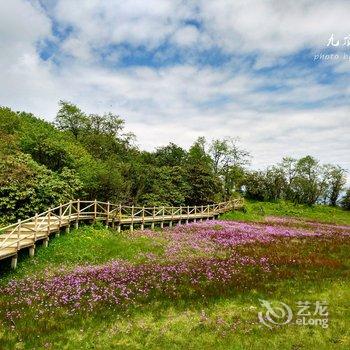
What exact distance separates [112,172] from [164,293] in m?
26.1

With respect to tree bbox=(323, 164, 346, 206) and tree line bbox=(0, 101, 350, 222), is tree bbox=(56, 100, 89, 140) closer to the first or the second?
tree line bbox=(0, 101, 350, 222)

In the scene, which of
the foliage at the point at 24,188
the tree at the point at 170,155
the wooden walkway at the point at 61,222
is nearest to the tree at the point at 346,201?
the tree at the point at 170,155

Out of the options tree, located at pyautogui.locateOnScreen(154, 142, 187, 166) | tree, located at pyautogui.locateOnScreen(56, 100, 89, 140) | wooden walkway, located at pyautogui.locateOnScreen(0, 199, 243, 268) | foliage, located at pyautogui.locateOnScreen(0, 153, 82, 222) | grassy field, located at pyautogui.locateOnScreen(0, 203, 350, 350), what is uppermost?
tree, located at pyautogui.locateOnScreen(56, 100, 89, 140)

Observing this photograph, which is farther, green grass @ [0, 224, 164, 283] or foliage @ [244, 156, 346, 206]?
foliage @ [244, 156, 346, 206]

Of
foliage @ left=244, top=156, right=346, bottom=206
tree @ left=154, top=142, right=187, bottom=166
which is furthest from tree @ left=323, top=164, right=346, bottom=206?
tree @ left=154, top=142, right=187, bottom=166

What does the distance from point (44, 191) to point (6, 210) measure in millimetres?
2722

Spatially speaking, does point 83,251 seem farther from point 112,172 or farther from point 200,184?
point 200,184

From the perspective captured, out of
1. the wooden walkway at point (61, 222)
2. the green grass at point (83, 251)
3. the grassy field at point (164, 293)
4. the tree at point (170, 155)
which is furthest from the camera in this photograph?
the tree at point (170, 155)

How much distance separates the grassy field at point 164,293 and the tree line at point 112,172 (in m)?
4.97

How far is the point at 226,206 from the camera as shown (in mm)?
55281

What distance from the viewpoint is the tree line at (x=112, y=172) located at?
→ 89.2ft

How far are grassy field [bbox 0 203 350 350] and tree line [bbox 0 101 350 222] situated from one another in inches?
196

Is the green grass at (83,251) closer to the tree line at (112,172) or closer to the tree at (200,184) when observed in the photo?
the tree line at (112,172)

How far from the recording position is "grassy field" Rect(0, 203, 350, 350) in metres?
12.4
